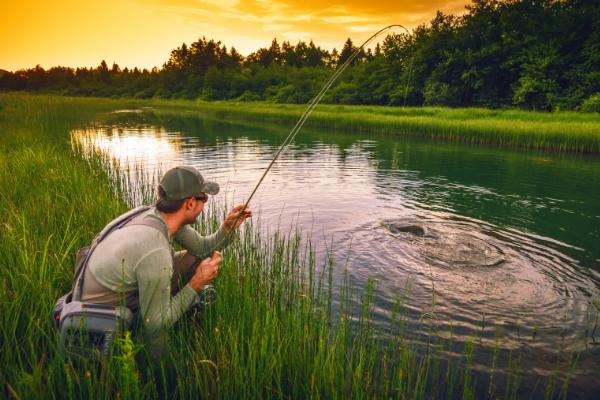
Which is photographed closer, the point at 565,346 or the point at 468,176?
the point at 565,346

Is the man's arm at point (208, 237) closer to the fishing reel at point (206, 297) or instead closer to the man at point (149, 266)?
the fishing reel at point (206, 297)

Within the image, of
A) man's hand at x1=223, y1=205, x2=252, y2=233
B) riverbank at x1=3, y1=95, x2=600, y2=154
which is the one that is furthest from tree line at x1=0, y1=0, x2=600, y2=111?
man's hand at x1=223, y1=205, x2=252, y2=233

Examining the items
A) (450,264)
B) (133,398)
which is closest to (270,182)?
(450,264)

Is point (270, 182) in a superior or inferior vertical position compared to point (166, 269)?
inferior

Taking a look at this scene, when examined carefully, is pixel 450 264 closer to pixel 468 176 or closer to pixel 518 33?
pixel 468 176

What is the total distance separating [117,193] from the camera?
7789mm

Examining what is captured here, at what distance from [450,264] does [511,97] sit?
4473cm

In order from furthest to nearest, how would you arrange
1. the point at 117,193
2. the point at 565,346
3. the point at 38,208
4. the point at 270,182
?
the point at 270,182 → the point at 117,193 → the point at 38,208 → the point at 565,346

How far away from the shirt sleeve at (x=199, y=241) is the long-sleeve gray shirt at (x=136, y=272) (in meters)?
1.05

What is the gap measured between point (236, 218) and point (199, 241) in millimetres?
451

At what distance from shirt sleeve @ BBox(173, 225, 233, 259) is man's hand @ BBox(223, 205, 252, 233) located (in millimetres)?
69

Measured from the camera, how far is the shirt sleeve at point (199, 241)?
375 cm

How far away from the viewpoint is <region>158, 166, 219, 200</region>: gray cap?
2.87 m

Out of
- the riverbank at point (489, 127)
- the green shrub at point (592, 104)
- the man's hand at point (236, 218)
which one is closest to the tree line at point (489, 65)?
the green shrub at point (592, 104)
